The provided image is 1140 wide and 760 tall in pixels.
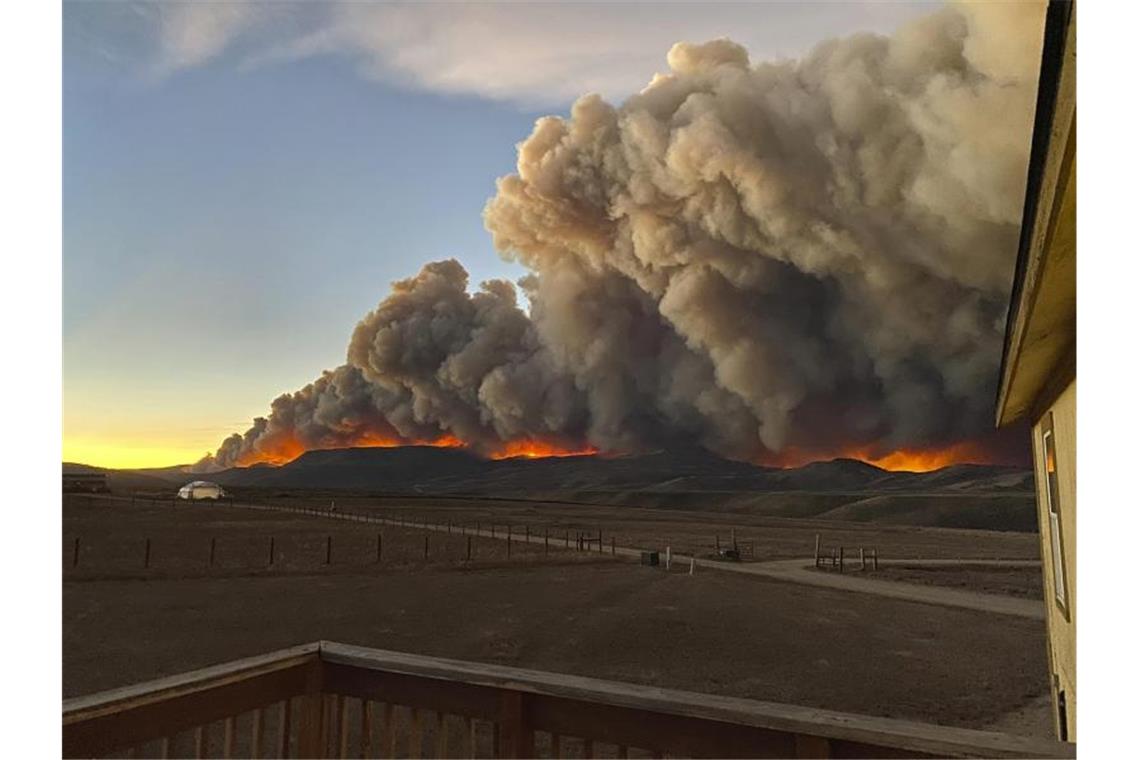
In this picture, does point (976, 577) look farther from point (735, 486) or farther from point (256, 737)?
point (735, 486)

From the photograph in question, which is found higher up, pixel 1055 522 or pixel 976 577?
pixel 1055 522

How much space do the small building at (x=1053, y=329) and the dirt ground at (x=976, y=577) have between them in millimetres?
18481

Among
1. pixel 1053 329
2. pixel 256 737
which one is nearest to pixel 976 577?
pixel 1053 329

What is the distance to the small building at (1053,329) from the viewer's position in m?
1.64

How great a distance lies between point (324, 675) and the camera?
300 centimetres

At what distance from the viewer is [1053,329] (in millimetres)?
3346

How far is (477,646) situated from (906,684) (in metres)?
6.43

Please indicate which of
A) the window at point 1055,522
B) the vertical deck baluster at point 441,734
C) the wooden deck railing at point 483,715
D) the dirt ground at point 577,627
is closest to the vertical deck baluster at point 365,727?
the wooden deck railing at point 483,715

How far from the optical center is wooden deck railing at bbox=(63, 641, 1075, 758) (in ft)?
6.95

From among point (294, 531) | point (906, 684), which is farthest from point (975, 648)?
point (294, 531)

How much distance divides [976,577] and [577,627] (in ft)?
57.6

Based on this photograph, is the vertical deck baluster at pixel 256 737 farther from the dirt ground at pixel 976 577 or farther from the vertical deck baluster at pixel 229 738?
the dirt ground at pixel 976 577

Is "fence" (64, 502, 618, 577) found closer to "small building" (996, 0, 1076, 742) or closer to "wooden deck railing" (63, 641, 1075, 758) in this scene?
"small building" (996, 0, 1076, 742)
